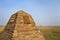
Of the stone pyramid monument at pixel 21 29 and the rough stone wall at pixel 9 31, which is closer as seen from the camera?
the stone pyramid monument at pixel 21 29

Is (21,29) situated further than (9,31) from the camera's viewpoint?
No

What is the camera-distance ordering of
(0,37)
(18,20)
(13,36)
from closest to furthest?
1. (13,36)
2. (18,20)
3. (0,37)

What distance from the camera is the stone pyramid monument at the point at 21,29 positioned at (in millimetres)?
13267

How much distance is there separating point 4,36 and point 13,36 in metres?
1.64

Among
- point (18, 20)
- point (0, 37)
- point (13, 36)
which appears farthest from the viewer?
point (0, 37)

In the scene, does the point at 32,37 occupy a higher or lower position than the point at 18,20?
lower

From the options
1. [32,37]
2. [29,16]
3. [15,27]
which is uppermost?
[29,16]

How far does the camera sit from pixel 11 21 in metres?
14.4

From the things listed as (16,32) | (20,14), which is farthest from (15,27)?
(20,14)

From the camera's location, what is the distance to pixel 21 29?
533 inches

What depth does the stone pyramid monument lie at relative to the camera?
13267 millimetres

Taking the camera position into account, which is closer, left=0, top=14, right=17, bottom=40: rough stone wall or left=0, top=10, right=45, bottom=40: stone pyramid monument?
left=0, top=10, right=45, bottom=40: stone pyramid monument

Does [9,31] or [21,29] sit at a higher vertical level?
[21,29]

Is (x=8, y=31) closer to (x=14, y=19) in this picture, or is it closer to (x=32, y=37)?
(x=14, y=19)
